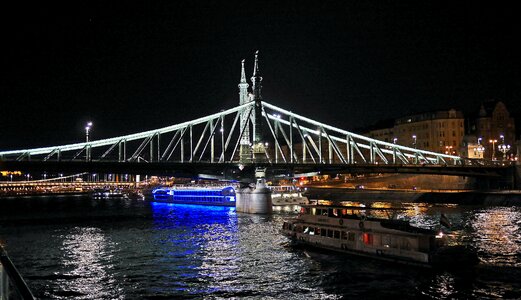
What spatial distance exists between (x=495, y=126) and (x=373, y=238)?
340 ft

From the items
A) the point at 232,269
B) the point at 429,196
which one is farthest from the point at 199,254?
the point at 429,196

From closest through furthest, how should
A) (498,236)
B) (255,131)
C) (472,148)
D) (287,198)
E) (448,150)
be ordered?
1. (498,236)
2. (255,131)
3. (287,198)
4. (472,148)
5. (448,150)

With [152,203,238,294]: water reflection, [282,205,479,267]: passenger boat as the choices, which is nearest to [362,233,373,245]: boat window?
[282,205,479,267]: passenger boat

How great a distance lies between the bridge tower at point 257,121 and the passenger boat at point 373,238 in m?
37.5

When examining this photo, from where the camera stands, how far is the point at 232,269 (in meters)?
32.0

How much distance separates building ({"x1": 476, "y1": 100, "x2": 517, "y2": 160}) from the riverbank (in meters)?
37.9

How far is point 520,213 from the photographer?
62500 mm

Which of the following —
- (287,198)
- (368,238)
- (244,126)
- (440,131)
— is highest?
(440,131)

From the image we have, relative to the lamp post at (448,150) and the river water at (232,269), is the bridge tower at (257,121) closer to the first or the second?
the river water at (232,269)

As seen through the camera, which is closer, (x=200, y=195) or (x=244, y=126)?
(x=244, y=126)

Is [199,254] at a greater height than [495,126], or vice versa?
[495,126]

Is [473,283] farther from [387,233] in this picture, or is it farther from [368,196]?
[368,196]

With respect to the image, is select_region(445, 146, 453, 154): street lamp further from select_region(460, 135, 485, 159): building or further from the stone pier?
the stone pier

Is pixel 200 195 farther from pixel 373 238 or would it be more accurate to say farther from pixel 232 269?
pixel 232 269
